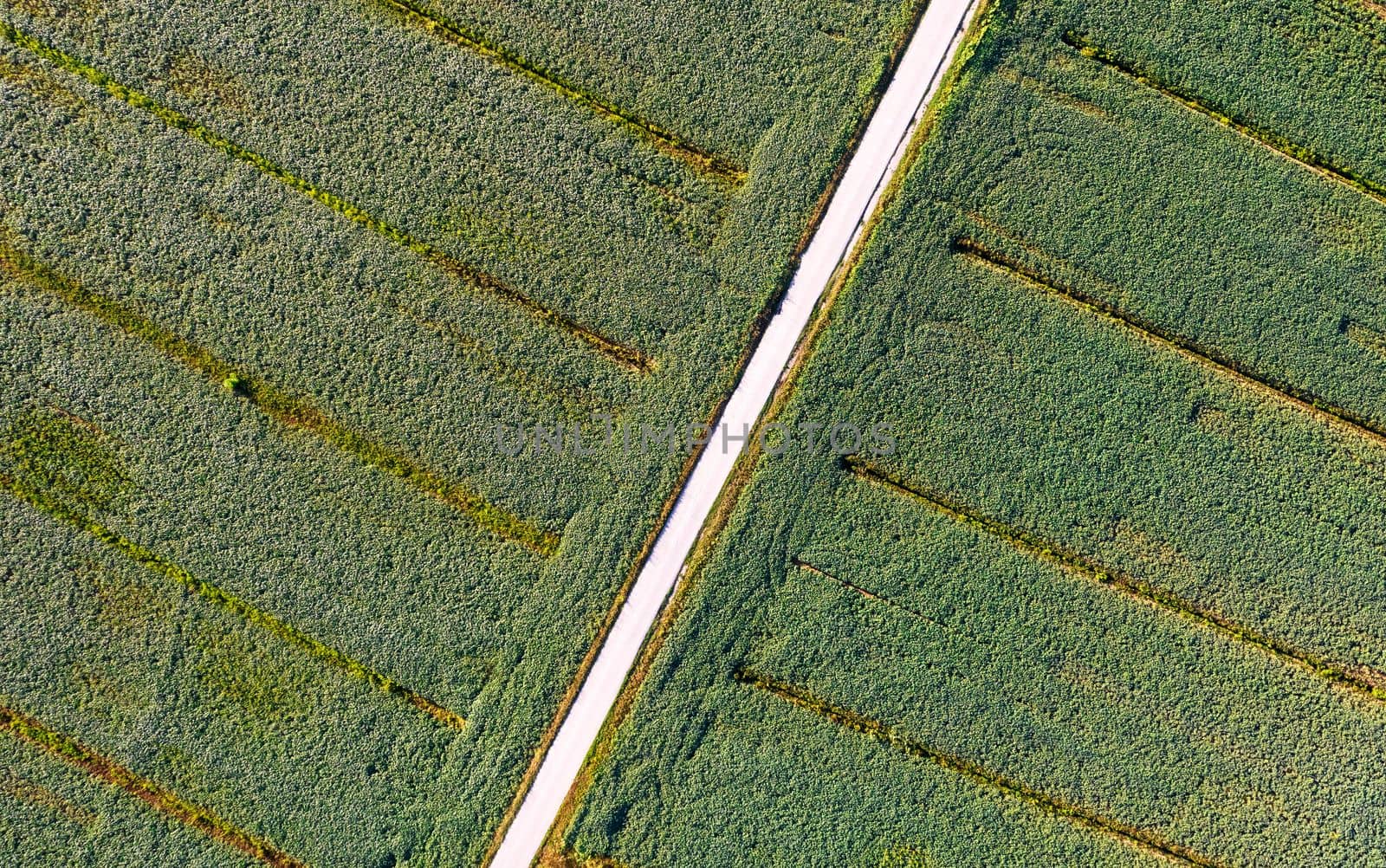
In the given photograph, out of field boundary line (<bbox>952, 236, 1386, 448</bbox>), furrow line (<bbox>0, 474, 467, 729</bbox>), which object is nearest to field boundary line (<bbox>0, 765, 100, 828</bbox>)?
furrow line (<bbox>0, 474, 467, 729</bbox>)

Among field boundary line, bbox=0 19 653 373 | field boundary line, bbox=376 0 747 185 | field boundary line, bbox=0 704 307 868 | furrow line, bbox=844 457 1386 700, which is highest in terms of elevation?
field boundary line, bbox=376 0 747 185

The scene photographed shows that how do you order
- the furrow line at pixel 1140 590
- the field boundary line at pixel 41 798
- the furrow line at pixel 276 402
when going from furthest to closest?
the furrow line at pixel 1140 590 → the furrow line at pixel 276 402 → the field boundary line at pixel 41 798

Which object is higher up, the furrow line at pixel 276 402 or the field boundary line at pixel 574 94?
the field boundary line at pixel 574 94

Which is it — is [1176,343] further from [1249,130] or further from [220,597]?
[220,597]

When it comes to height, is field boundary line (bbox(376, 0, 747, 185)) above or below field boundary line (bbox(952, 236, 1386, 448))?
below

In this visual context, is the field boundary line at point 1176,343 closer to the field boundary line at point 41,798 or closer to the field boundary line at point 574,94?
the field boundary line at point 574,94

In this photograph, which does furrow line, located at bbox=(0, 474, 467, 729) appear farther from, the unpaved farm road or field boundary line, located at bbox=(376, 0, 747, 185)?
field boundary line, located at bbox=(376, 0, 747, 185)

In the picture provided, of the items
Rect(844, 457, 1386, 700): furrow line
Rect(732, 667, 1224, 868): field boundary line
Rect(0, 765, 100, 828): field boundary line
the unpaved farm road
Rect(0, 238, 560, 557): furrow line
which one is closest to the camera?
Rect(0, 765, 100, 828): field boundary line

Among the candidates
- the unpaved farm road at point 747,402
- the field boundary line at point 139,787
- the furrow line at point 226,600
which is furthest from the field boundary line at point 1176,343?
the field boundary line at point 139,787
